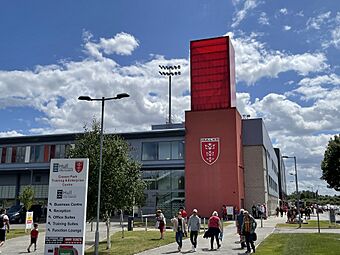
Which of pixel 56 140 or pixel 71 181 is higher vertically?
pixel 56 140

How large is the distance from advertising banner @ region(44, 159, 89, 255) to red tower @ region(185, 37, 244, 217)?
30.6 metres

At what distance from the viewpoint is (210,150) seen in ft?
147

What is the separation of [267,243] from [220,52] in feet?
96.5

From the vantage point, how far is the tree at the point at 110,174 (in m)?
19.4

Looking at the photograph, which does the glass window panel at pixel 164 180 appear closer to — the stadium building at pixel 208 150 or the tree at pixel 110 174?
the stadium building at pixel 208 150

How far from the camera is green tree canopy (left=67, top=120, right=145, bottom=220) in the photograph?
1942cm

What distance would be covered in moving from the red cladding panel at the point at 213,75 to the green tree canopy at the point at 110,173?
2619 cm

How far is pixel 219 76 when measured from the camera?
46.3 metres

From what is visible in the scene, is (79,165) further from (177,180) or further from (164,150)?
(164,150)

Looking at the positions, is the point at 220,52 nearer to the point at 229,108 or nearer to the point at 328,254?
the point at 229,108

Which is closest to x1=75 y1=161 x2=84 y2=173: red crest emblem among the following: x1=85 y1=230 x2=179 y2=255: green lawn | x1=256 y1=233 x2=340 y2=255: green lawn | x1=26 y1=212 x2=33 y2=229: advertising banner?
x1=85 y1=230 x2=179 y2=255: green lawn

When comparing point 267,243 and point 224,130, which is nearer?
point 267,243

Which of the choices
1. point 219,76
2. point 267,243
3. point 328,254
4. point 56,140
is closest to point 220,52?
point 219,76

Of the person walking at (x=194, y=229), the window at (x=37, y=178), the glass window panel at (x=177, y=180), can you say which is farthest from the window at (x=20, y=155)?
the person walking at (x=194, y=229)
